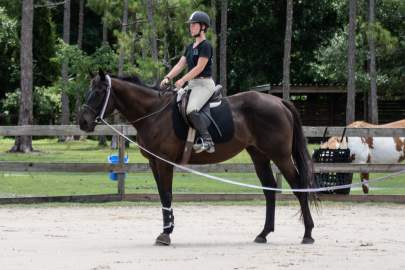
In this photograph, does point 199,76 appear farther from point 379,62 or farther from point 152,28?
point 379,62

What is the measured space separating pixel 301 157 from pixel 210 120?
1.36 meters

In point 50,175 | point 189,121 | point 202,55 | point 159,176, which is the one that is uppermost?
point 202,55

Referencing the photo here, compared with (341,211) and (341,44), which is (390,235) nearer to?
(341,211)

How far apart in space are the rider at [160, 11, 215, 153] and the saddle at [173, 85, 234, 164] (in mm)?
96

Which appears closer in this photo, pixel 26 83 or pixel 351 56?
pixel 26 83

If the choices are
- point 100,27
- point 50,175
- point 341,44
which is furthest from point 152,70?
point 100,27

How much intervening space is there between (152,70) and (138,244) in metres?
23.6

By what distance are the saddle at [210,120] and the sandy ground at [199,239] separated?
1319 mm

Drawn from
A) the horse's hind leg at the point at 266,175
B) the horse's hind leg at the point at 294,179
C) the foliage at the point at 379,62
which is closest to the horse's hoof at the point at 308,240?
the horse's hind leg at the point at 294,179

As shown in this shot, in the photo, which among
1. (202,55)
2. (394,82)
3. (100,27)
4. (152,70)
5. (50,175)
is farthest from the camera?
(100,27)

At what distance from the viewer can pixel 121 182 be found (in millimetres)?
15352

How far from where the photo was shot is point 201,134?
33.3 feet

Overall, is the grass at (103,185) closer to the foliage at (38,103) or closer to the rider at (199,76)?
the rider at (199,76)

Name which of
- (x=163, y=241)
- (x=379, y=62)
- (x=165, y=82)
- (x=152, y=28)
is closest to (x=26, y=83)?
(x=152, y=28)
